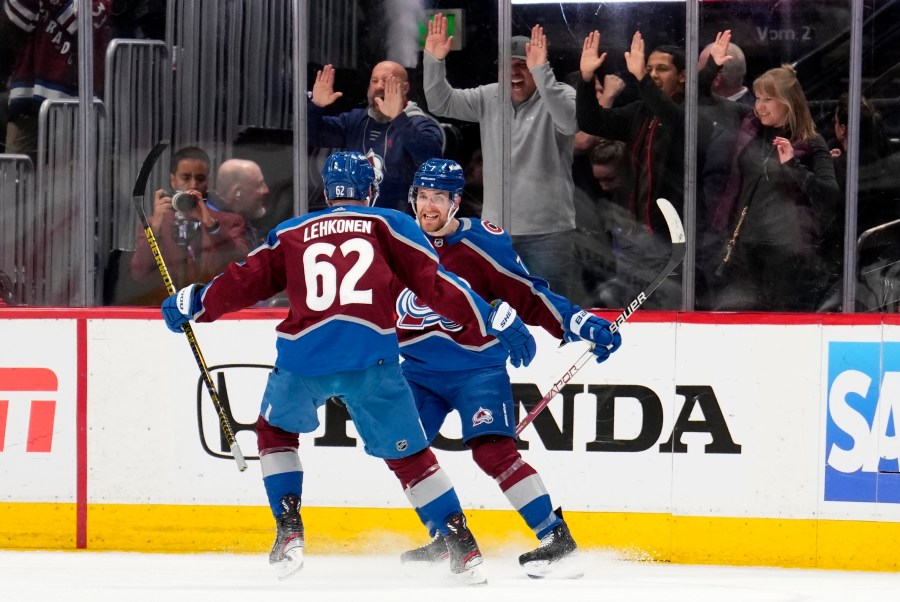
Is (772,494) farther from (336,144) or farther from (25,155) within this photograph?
(25,155)

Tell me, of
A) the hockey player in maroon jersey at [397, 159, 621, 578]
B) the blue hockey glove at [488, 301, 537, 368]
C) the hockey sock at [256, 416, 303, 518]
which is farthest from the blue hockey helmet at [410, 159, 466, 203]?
the hockey sock at [256, 416, 303, 518]

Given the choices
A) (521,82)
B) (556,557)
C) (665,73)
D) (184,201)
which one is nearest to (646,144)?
(665,73)

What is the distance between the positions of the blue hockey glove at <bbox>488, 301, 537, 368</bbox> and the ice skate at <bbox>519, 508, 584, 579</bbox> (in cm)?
56

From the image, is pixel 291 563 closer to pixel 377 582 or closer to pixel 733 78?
pixel 377 582

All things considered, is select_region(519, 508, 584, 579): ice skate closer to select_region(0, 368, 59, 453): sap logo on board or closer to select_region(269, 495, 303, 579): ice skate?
select_region(269, 495, 303, 579): ice skate

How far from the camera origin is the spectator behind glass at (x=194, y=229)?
4.59 meters

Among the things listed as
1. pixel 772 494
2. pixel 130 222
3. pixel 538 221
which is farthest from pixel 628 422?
pixel 130 222

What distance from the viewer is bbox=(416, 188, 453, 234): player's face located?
3717 mm

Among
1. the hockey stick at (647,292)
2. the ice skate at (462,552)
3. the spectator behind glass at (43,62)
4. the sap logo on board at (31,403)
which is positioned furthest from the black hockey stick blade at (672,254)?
the spectator behind glass at (43,62)

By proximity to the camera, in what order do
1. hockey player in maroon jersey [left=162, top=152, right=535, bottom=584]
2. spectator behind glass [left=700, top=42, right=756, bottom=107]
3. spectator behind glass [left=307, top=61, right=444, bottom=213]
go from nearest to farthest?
hockey player in maroon jersey [left=162, top=152, right=535, bottom=584]
spectator behind glass [left=700, top=42, right=756, bottom=107]
spectator behind glass [left=307, top=61, right=444, bottom=213]

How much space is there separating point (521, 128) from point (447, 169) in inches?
34.9

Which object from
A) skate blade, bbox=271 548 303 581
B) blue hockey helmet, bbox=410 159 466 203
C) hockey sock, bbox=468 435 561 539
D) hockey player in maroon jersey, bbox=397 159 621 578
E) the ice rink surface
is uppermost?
blue hockey helmet, bbox=410 159 466 203

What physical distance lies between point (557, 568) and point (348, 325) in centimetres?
99

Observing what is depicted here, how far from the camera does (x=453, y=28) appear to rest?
4.51 meters
